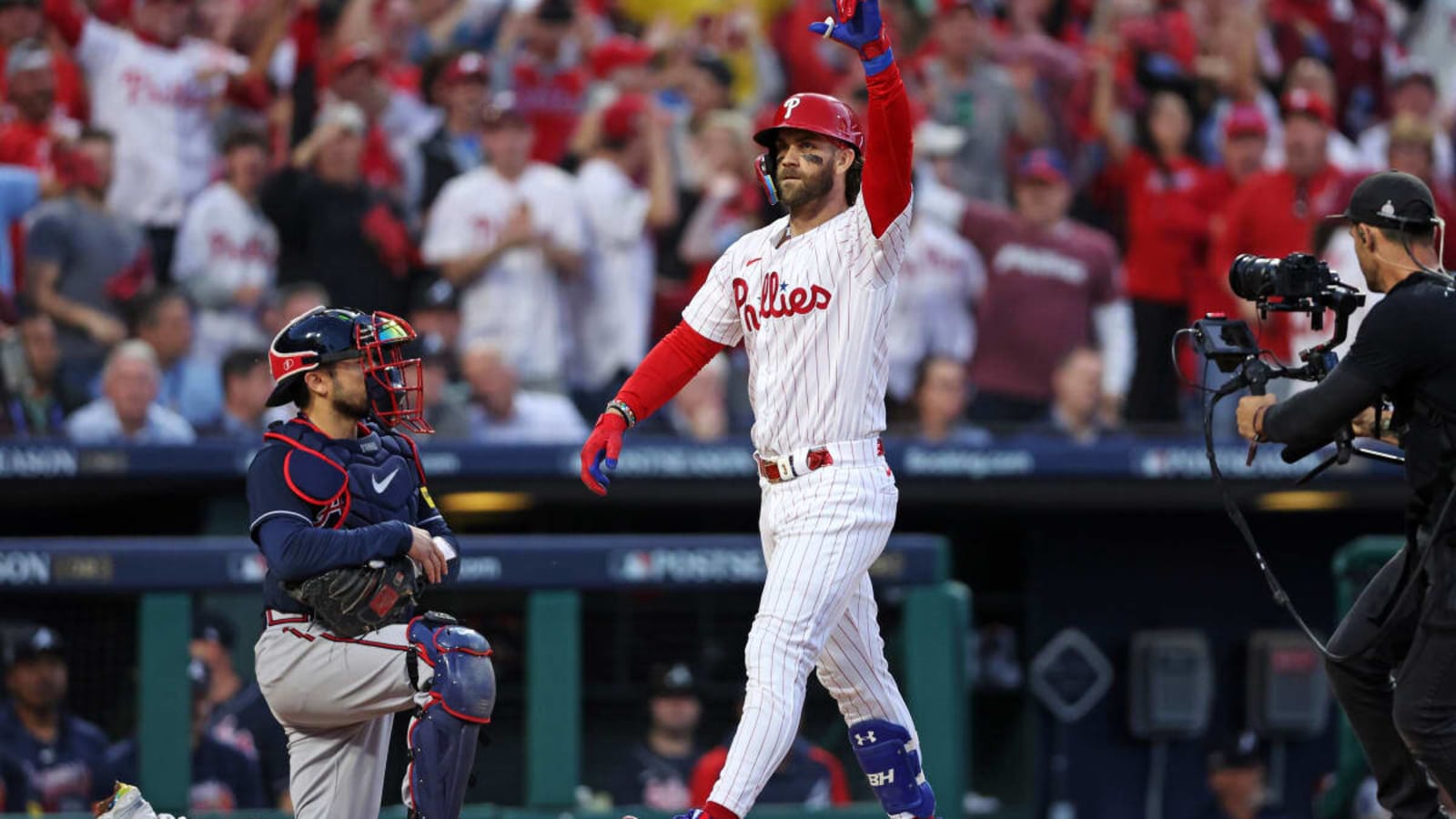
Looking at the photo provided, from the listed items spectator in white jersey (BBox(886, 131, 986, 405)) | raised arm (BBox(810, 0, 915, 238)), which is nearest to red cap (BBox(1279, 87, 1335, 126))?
spectator in white jersey (BBox(886, 131, 986, 405))

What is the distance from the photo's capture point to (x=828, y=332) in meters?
4.88

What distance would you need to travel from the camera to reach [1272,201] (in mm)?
9156

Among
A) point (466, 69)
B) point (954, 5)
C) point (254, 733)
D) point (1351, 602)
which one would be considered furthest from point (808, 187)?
point (954, 5)

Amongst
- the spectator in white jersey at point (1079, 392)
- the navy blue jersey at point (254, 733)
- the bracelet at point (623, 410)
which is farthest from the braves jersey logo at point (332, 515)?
the spectator in white jersey at point (1079, 392)

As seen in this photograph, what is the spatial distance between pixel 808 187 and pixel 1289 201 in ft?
15.6

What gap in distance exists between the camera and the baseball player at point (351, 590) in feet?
15.2

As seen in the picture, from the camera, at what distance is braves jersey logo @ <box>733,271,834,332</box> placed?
16.0ft

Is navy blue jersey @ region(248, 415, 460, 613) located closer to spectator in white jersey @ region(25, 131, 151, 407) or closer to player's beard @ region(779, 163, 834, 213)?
player's beard @ region(779, 163, 834, 213)

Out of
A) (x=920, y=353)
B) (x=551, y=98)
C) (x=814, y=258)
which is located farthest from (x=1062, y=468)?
(x=814, y=258)

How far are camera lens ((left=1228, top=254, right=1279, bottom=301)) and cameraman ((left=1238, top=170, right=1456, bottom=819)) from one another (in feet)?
0.66

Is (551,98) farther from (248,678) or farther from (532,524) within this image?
(248,678)

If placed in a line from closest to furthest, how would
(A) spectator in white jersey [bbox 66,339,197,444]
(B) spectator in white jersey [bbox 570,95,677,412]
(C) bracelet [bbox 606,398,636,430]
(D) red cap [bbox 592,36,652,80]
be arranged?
(C) bracelet [bbox 606,398,636,430], (A) spectator in white jersey [bbox 66,339,197,444], (B) spectator in white jersey [bbox 570,95,677,412], (D) red cap [bbox 592,36,652,80]

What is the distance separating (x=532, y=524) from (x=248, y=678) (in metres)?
2.09

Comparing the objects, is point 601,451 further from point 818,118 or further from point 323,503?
point 818,118
